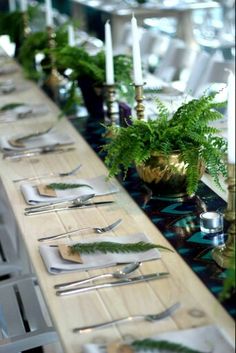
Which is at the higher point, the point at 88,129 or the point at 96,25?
the point at 88,129

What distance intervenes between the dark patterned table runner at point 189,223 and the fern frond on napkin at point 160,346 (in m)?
0.19

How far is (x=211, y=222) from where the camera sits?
1.97 meters

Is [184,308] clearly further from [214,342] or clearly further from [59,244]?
[59,244]

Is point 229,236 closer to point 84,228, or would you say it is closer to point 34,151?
point 84,228

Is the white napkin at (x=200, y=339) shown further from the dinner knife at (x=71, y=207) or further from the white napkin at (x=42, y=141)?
the white napkin at (x=42, y=141)

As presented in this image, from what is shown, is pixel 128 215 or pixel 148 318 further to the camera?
pixel 128 215

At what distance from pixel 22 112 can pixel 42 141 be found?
1.85 feet

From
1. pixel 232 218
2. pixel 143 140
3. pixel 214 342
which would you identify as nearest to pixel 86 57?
pixel 143 140

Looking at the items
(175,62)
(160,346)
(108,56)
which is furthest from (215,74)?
(160,346)

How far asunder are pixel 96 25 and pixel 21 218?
20.6 feet

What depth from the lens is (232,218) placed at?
171 cm

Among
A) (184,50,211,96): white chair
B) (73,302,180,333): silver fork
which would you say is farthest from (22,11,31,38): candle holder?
(73,302,180,333): silver fork

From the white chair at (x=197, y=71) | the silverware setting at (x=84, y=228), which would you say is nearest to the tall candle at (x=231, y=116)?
the silverware setting at (x=84, y=228)

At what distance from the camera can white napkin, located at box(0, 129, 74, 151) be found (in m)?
2.84
